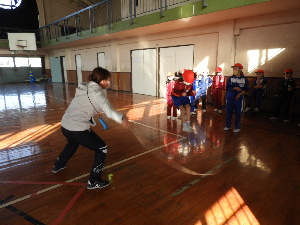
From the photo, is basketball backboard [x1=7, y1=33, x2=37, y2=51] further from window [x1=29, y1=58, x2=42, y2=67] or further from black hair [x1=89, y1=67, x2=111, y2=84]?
black hair [x1=89, y1=67, x2=111, y2=84]

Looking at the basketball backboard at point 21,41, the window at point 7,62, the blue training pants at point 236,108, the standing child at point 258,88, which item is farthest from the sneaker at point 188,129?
the window at point 7,62

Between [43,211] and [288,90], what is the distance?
712cm

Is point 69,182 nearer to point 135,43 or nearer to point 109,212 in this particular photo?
point 109,212

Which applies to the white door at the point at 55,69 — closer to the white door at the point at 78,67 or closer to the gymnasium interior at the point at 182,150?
the white door at the point at 78,67

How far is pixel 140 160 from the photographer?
12.0 feet

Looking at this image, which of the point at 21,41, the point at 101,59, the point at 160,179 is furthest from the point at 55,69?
the point at 160,179

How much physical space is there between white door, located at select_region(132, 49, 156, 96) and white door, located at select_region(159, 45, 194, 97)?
0.65m

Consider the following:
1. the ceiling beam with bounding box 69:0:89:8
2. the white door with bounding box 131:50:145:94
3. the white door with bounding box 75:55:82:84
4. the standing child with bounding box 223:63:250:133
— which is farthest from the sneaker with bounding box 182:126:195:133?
the ceiling beam with bounding box 69:0:89:8

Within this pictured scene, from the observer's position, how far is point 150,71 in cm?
1199

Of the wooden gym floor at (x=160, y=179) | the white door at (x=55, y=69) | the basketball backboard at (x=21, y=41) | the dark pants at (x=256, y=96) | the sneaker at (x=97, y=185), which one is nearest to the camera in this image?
the wooden gym floor at (x=160, y=179)

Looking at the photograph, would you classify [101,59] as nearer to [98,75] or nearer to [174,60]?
[174,60]

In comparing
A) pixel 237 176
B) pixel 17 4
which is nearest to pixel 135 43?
pixel 237 176

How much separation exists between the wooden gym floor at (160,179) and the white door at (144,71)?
704 cm

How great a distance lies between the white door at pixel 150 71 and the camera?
461 inches
